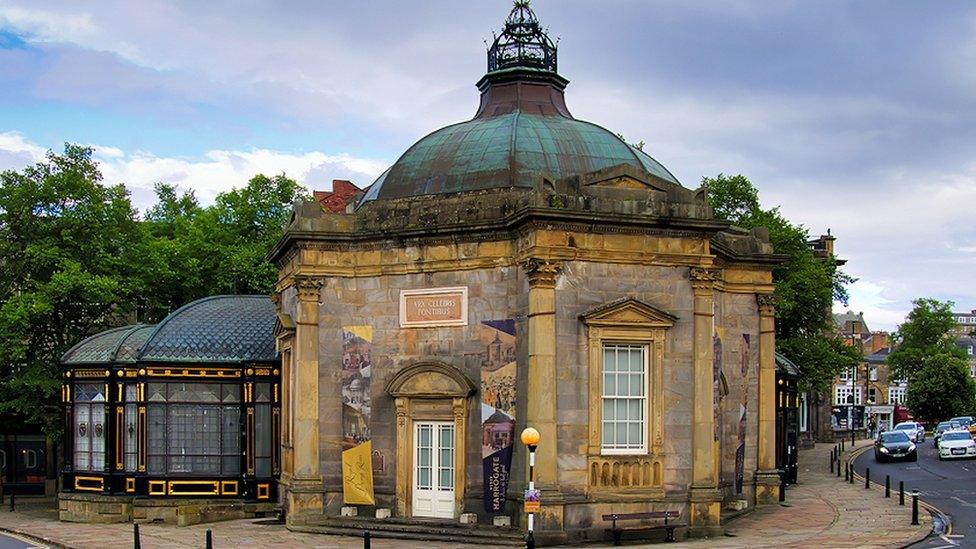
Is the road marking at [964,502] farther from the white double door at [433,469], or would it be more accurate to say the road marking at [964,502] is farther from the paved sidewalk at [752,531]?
the white double door at [433,469]

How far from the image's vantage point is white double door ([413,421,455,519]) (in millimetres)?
25859

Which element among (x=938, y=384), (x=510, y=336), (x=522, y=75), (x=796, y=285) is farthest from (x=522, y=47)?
(x=938, y=384)

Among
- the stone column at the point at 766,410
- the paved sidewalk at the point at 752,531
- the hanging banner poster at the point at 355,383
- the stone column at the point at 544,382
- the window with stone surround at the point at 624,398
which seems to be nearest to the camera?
the stone column at the point at 544,382

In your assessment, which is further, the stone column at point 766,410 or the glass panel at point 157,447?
the stone column at point 766,410

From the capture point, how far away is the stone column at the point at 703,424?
983 inches

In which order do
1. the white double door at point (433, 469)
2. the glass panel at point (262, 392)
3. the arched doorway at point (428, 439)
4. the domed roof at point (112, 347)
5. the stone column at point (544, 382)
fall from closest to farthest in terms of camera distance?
the stone column at point (544, 382) → the arched doorway at point (428, 439) → the white double door at point (433, 469) → the glass panel at point (262, 392) → the domed roof at point (112, 347)

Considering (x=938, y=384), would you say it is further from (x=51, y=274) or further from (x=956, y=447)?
(x=51, y=274)

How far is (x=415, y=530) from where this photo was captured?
25.2 m

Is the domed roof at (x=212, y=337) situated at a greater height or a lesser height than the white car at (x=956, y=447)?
greater

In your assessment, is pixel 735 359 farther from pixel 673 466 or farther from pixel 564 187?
pixel 564 187

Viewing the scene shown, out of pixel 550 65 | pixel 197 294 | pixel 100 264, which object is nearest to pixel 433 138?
pixel 550 65

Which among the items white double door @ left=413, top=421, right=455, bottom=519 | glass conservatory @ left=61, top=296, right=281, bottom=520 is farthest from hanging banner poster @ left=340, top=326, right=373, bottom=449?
glass conservatory @ left=61, top=296, right=281, bottom=520

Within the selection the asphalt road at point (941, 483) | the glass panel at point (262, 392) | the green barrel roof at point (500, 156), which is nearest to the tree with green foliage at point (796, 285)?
the asphalt road at point (941, 483)

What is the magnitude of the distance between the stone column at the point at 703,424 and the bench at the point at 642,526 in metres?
0.53
